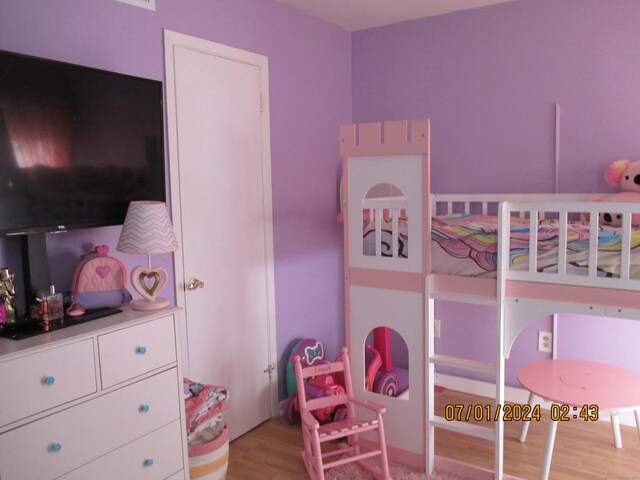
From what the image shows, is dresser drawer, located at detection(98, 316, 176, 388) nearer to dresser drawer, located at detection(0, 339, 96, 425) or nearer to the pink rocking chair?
dresser drawer, located at detection(0, 339, 96, 425)

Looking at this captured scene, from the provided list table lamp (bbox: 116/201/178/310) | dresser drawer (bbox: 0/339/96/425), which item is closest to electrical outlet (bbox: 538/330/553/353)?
table lamp (bbox: 116/201/178/310)

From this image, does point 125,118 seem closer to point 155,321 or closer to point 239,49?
point 155,321

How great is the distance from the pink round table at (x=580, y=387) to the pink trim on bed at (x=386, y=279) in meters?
0.69

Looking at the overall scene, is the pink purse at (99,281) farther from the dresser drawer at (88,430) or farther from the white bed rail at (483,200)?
the white bed rail at (483,200)

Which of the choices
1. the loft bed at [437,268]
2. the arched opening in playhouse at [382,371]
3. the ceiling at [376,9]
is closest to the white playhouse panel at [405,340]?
the loft bed at [437,268]

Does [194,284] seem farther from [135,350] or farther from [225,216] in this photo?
[135,350]

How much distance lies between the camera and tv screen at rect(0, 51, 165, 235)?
168 centimetres

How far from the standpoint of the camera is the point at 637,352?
9.38ft

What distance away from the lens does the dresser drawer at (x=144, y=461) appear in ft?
5.70

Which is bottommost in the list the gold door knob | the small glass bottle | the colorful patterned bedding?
the gold door knob

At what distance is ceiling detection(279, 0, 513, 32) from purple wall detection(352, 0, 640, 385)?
80 mm

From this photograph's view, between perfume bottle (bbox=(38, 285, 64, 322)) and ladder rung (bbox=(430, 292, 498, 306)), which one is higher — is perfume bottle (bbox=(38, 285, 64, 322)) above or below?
above

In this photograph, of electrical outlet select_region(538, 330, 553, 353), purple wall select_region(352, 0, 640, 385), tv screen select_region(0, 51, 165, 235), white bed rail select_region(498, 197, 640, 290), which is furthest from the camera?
electrical outlet select_region(538, 330, 553, 353)

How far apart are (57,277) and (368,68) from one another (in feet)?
7.98
